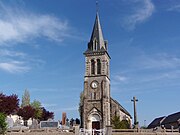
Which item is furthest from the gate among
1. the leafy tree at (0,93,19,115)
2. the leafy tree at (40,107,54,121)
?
the leafy tree at (40,107,54,121)

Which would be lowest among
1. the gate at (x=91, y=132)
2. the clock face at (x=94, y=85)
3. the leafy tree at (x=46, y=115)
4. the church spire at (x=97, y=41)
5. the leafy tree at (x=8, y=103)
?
the gate at (x=91, y=132)

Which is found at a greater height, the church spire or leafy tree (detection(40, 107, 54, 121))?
the church spire

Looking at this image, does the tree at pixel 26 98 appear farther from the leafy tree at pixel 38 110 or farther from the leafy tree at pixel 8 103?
the leafy tree at pixel 8 103

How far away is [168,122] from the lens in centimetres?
7025

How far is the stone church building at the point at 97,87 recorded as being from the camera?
49.8m

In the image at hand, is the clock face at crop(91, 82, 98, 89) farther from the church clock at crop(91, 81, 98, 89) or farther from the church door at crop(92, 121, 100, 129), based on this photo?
the church door at crop(92, 121, 100, 129)

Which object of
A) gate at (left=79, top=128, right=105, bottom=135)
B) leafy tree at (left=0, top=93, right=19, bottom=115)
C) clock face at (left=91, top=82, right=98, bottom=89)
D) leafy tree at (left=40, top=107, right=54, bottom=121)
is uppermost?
clock face at (left=91, top=82, right=98, bottom=89)

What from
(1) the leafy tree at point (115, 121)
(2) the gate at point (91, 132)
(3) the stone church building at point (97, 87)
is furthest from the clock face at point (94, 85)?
(2) the gate at point (91, 132)

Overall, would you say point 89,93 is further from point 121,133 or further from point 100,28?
point 121,133

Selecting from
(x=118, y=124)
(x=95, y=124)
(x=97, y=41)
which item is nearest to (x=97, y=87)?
(x=95, y=124)

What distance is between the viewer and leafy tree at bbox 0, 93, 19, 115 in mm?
42906

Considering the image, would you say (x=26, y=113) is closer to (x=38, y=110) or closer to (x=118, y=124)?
(x=38, y=110)

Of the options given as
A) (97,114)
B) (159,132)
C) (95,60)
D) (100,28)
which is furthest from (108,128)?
(100,28)

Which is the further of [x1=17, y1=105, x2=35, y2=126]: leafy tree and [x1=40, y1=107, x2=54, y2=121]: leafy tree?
[x1=40, y1=107, x2=54, y2=121]: leafy tree
